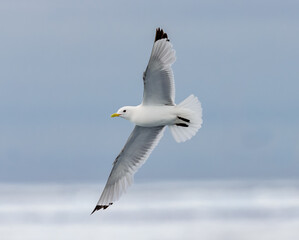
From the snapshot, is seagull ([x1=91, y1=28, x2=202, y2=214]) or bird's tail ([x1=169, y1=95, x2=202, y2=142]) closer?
seagull ([x1=91, y1=28, x2=202, y2=214])

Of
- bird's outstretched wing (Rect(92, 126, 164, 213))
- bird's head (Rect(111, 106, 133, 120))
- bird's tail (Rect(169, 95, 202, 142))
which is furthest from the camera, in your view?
bird's outstretched wing (Rect(92, 126, 164, 213))

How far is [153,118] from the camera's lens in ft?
31.4

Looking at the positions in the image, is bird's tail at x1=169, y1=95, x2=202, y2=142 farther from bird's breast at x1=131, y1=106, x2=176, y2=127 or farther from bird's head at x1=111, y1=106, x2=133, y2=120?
bird's head at x1=111, y1=106, x2=133, y2=120

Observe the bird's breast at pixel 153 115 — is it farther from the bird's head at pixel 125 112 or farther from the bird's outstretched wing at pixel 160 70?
the bird's outstretched wing at pixel 160 70

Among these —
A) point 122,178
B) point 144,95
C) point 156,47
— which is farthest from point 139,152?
point 156,47

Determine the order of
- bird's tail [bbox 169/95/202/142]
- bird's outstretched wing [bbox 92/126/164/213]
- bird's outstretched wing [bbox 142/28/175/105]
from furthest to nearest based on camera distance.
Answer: bird's outstretched wing [bbox 92/126/164/213] < bird's tail [bbox 169/95/202/142] < bird's outstretched wing [bbox 142/28/175/105]

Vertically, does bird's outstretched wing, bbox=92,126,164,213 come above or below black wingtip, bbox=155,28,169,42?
below

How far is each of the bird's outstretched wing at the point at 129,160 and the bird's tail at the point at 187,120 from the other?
1.42 ft

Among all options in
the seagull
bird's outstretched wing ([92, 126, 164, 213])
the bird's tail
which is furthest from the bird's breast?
bird's outstretched wing ([92, 126, 164, 213])

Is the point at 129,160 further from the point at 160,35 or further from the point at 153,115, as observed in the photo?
the point at 160,35

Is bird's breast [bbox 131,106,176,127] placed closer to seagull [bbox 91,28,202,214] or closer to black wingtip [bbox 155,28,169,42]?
seagull [bbox 91,28,202,214]

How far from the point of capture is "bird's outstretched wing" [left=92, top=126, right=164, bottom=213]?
1024cm

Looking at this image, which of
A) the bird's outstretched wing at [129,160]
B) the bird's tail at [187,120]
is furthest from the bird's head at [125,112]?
the bird's tail at [187,120]

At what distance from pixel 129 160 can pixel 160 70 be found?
1757 millimetres
